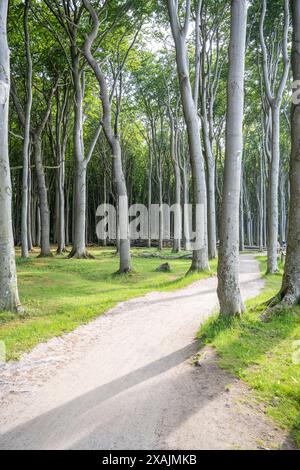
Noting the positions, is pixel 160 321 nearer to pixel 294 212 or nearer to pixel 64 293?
pixel 294 212

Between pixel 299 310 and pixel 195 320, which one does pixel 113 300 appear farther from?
pixel 299 310

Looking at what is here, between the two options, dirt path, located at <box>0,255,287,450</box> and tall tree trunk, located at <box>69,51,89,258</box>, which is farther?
tall tree trunk, located at <box>69,51,89,258</box>

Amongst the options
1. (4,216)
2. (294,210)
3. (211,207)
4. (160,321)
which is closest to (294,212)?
(294,210)

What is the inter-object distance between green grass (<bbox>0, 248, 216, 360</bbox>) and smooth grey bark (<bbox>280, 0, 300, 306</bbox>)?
407 cm

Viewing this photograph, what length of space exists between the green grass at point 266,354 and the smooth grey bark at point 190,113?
6.15 m

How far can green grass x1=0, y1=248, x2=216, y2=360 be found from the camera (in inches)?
261

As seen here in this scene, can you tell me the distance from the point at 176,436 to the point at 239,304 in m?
3.85

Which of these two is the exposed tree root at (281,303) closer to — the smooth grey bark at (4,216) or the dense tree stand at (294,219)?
the dense tree stand at (294,219)

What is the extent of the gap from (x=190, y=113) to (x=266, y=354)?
9.56 m

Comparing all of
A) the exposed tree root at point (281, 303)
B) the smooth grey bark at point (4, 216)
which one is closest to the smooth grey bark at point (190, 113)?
the smooth grey bark at point (4, 216)

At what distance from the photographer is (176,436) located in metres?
3.28

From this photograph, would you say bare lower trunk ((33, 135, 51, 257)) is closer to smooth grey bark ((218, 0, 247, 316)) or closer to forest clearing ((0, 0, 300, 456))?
forest clearing ((0, 0, 300, 456))

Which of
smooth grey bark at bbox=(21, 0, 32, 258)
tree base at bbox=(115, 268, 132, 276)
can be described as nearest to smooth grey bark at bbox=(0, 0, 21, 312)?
tree base at bbox=(115, 268, 132, 276)

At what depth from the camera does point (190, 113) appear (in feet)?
41.8
